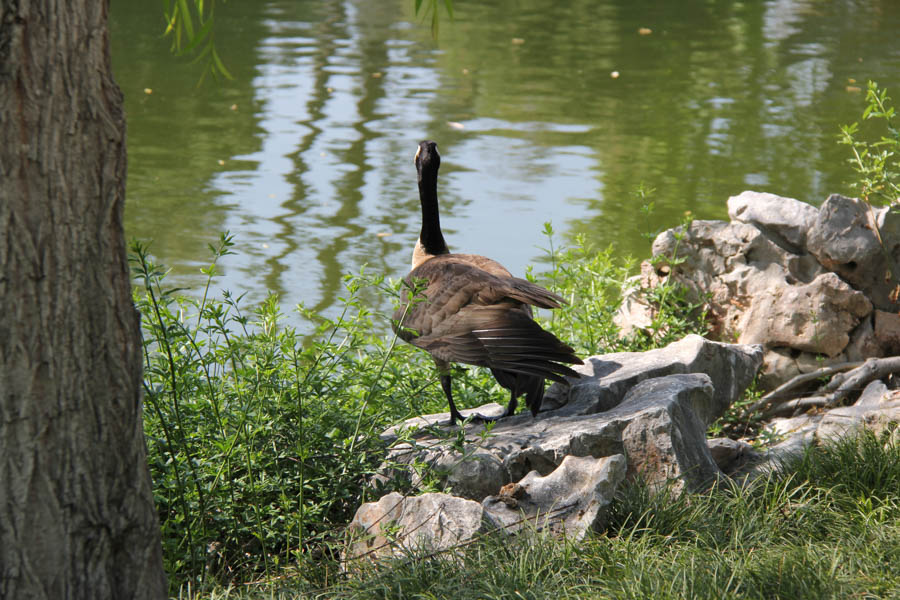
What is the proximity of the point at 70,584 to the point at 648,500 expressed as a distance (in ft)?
7.21

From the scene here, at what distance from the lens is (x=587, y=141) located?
1309cm

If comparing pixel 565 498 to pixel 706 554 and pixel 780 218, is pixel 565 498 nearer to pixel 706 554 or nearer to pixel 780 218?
pixel 706 554

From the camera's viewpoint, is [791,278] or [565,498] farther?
[791,278]

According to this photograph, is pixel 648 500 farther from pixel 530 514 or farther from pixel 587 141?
pixel 587 141

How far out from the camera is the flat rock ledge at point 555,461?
370 centimetres

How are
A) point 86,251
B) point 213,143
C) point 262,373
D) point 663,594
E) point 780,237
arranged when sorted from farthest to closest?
point 213,143 < point 780,237 < point 262,373 < point 663,594 < point 86,251

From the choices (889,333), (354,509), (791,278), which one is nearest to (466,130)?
(791,278)

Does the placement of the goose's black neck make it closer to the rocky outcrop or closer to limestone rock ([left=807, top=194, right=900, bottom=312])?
the rocky outcrop

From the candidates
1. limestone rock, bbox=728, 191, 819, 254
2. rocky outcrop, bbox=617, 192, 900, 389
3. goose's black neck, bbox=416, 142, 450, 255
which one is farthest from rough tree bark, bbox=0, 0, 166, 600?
limestone rock, bbox=728, 191, 819, 254

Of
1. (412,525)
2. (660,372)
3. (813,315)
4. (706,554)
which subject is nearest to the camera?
(706,554)

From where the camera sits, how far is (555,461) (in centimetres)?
425

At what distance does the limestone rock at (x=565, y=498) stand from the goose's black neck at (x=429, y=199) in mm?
2250

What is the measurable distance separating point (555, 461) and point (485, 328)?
0.67 meters

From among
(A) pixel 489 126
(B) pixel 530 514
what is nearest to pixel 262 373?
(B) pixel 530 514
